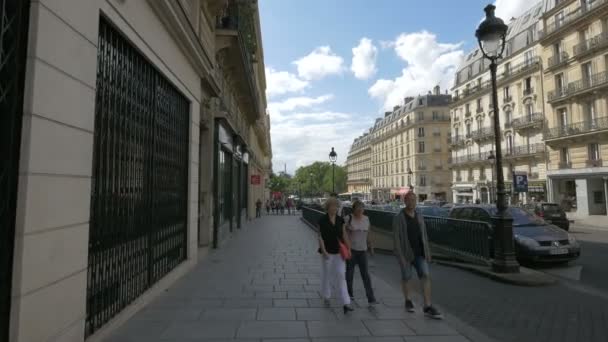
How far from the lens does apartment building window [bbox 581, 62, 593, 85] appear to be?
29797 mm

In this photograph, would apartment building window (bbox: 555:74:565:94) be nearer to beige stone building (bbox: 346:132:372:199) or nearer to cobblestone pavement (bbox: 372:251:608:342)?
→ cobblestone pavement (bbox: 372:251:608:342)

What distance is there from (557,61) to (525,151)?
410 inches

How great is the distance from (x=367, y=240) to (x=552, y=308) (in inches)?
118

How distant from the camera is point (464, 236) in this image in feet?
30.4

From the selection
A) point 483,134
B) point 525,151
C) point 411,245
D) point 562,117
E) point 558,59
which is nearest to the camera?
point 411,245

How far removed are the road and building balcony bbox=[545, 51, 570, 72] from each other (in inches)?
1220

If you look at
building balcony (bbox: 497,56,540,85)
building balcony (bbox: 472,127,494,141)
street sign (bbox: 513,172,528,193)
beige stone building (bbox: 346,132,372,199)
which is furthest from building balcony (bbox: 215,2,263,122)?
beige stone building (bbox: 346,132,372,199)

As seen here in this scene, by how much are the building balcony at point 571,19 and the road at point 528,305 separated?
1172 inches

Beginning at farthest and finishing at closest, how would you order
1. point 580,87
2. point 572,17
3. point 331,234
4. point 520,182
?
1. point 572,17
2. point 580,87
3. point 520,182
4. point 331,234

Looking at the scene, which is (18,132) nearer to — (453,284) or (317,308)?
(317,308)

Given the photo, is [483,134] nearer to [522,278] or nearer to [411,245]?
[522,278]

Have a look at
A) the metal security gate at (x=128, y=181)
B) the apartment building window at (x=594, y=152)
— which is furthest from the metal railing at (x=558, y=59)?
the metal security gate at (x=128, y=181)

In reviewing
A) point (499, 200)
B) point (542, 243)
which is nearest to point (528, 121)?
point (542, 243)

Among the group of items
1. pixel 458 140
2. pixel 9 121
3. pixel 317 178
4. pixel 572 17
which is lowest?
pixel 9 121
